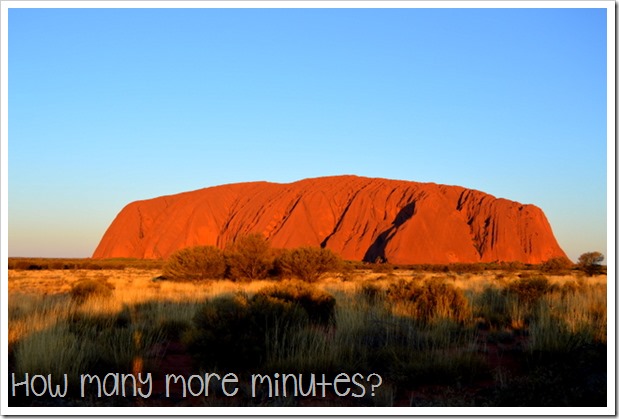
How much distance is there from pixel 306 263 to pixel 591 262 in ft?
67.8

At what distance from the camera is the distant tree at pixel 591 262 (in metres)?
32.9

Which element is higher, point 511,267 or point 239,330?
point 239,330

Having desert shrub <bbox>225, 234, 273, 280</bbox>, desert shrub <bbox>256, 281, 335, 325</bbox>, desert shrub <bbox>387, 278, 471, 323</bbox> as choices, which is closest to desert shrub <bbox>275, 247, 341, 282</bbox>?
desert shrub <bbox>225, 234, 273, 280</bbox>

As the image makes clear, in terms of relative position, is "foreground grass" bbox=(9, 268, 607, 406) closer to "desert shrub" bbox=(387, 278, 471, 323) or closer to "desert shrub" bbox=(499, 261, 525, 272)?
"desert shrub" bbox=(387, 278, 471, 323)

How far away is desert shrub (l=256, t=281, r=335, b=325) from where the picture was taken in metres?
9.58


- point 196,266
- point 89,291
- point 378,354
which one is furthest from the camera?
point 196,266

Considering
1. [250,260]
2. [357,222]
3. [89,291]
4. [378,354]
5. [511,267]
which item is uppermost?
[357,222]

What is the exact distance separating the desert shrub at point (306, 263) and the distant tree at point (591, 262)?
54.7 ft

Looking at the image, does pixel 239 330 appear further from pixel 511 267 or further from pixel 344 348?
pixel 511 267

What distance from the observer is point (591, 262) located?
3472cm

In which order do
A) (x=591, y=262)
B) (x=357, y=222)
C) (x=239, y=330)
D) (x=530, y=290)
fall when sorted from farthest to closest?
1. (x=357, y=222)
2. (x=591, y=262)
3. (x=530, y=290)
4. (x=239, y=330)

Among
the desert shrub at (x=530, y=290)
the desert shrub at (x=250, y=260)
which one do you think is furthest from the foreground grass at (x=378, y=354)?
the desert shrub at (x=250, y=260)

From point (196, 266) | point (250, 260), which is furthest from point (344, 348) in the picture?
point (196, 266)

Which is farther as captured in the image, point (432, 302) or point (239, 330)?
point (432, 302)
